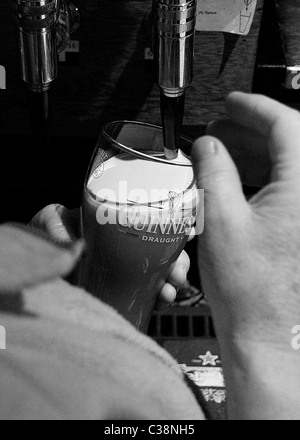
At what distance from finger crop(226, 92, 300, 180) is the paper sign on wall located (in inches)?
12.6

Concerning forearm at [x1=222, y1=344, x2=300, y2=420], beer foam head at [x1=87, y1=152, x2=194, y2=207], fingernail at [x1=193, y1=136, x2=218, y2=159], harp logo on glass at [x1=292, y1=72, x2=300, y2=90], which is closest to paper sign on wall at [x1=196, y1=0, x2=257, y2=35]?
harp logo on glass at [x1=292, y1=72, x2=300, y2=90]

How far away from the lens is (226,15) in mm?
842

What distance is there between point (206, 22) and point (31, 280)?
0.53 meters

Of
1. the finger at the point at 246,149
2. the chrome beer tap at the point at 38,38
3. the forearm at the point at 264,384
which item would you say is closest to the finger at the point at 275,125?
the finger at the point at 246,149

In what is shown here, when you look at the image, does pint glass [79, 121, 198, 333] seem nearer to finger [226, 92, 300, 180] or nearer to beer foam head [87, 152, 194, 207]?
beer foam head [87, 152, 194, 207]

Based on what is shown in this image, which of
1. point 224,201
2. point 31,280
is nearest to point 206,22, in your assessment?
point 224,201

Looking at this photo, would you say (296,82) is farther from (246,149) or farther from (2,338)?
(2,338)

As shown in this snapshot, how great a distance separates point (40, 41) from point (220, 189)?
32cm

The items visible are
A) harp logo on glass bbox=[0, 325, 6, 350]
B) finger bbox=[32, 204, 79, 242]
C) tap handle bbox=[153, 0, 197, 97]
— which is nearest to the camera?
harp logo on glass bbox=[0, 325, 6, 350]

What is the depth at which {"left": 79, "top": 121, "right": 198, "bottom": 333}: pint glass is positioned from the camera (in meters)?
0.70

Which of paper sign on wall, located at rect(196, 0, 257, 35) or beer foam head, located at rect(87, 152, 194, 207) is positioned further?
paper sign on wall, located at rect(196, 0, 257, 35)

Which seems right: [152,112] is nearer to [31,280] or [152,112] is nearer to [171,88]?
[171,88]

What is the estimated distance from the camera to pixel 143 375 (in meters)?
0.41

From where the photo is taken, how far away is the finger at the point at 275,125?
1.65 ft
